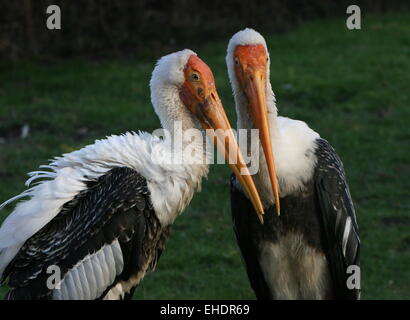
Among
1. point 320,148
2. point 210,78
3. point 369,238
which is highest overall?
point 210,78

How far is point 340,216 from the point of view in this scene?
5.73 meters

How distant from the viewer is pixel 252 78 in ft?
18.1

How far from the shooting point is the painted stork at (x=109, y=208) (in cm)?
528

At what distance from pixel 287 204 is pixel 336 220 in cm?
31

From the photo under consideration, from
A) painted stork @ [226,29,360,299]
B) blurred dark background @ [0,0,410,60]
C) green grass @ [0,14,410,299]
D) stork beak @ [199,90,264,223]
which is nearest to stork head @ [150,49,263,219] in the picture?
stork beak @ [199,90,264,223]

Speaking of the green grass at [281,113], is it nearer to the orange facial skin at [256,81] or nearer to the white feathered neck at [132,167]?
the white feathered neck at [132,167]

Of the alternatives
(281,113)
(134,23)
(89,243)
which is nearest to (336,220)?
(89,243)

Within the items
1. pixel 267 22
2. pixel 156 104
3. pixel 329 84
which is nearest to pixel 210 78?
pixel 156 104

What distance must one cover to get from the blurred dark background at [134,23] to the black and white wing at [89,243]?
22.4ft

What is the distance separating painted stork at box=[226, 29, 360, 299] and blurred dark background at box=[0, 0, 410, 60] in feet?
22.0

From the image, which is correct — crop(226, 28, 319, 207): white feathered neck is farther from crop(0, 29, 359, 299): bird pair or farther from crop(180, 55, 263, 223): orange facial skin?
crop(180, 55, 263, 223): orange facial skin

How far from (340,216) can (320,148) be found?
0.41 m

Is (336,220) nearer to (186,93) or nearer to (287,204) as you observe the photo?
(287,204)

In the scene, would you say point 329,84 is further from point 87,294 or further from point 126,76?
point 87,294
